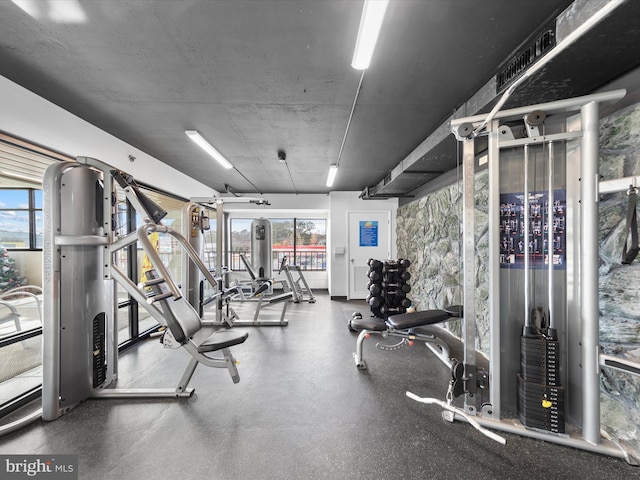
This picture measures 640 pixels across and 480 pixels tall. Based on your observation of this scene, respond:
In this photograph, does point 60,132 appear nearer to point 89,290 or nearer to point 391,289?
point 89,290

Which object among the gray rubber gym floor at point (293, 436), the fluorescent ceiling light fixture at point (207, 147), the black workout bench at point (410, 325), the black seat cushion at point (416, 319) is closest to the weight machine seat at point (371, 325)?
the black workout bench at point (410, 325)

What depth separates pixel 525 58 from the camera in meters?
1.58

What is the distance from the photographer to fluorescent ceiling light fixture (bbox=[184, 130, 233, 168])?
9.25ft

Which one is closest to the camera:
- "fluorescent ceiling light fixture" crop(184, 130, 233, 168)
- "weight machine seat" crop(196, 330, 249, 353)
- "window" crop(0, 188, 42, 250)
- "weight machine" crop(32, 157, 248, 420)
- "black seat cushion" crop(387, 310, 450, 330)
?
"weight machine" crop(32, 157, 248, 420)

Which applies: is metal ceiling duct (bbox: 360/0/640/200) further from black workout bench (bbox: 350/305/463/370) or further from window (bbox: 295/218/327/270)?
window (bbox: 295/218/327/270)

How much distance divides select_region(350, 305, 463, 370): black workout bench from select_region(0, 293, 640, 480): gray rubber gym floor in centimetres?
24

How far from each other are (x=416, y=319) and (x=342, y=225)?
3.71 meters

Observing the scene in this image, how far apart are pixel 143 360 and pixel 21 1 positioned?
10.0 feet

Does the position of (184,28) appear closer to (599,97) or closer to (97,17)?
(97,17)

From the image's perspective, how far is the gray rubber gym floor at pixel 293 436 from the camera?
1471 millimetres

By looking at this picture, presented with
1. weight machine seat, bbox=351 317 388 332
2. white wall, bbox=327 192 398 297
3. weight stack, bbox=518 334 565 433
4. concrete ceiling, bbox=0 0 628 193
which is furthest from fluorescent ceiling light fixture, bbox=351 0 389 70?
white wall, bbox=327 192 398 297

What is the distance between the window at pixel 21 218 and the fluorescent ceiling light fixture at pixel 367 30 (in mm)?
3630

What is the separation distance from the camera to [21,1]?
132cm

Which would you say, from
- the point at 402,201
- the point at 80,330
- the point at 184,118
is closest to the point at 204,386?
the point at 80,330
